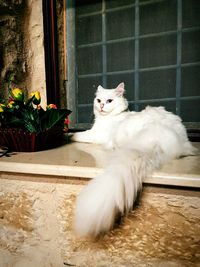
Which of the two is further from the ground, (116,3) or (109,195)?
(116,3)

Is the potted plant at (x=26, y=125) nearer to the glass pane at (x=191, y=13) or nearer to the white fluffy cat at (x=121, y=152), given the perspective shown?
the white fluffy cat at (x=121, y=152)

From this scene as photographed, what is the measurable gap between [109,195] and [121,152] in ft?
0.68

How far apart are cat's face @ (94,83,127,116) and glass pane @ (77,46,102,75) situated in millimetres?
192

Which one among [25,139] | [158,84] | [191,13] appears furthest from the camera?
[158,84]

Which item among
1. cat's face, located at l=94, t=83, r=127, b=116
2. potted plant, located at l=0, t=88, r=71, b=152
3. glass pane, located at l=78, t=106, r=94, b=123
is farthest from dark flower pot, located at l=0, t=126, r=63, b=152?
glass pane, located at l=78, t=106, r=94, b=123

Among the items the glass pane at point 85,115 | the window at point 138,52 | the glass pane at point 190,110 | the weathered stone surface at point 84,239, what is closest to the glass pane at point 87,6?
the window at point 138,52

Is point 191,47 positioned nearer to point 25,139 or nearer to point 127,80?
point 127,80

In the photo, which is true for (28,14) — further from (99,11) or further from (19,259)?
(19,259)

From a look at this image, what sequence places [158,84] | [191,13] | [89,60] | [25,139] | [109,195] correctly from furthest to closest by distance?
[89,60] → [158,84] → [191,13] → [25,139] → [109,195]

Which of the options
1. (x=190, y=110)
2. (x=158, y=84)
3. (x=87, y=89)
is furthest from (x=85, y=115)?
(x=190, y=110)

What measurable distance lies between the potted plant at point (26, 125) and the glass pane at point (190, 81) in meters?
0.66

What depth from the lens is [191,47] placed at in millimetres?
1204

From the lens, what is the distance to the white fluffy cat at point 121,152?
1.80 feet

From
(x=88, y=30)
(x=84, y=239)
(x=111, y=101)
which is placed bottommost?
(x=84, y=239)
